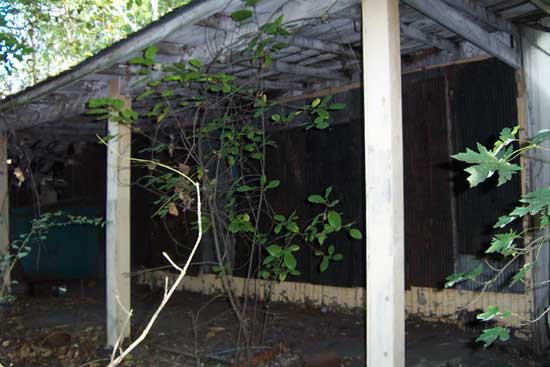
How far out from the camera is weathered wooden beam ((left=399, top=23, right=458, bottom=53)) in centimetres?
538

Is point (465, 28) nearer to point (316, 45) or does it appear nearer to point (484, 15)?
point (484, 15)

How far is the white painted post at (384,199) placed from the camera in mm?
3445

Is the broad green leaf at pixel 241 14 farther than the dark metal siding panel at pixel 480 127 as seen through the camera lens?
No

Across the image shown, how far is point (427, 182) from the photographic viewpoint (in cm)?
659

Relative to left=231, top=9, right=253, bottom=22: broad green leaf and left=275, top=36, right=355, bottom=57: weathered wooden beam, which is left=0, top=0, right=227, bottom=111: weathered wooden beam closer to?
left=231, top=9, right=253, bottom=22: broad green leaf

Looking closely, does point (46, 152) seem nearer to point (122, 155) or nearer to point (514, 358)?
point (122, 155)

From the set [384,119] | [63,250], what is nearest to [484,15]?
[384,119]

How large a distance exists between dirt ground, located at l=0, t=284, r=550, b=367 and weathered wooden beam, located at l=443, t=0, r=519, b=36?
303cm

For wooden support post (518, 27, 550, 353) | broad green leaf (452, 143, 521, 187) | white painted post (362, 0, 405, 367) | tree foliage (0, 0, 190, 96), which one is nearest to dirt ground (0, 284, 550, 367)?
wooden support post (518, 27, 550, 353)

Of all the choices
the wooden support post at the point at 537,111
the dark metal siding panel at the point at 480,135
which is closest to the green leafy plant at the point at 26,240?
the dark metal siding panel at the point at 480,135

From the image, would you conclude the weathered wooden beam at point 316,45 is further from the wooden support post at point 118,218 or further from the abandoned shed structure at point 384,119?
the wooden support post at point 118,218

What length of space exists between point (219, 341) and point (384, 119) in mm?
3648

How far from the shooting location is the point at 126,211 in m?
6.23

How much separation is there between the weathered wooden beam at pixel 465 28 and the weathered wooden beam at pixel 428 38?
616mm
